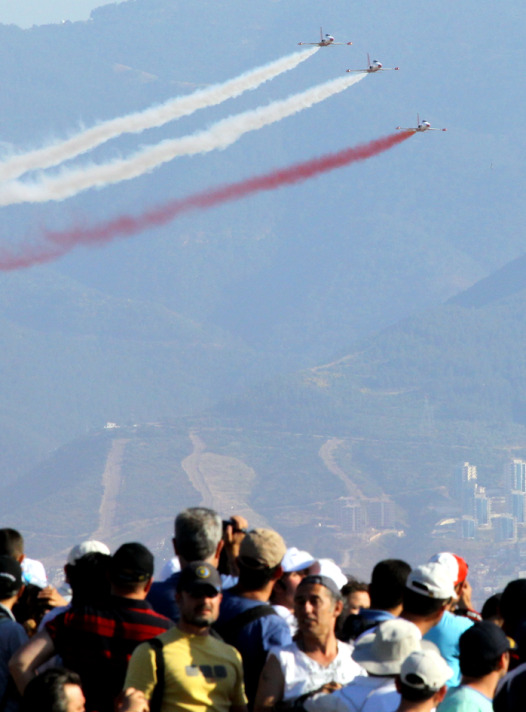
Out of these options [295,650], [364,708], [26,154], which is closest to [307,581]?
[295,650]

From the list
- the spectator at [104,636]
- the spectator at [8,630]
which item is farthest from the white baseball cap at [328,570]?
the spectator at [8,630]

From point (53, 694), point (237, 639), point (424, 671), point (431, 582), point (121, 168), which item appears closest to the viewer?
point (53, 694)

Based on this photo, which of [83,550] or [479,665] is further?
[83,550]

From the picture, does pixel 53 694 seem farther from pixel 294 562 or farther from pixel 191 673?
pixel 294 562

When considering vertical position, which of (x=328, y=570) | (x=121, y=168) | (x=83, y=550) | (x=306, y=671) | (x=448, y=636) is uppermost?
(x=121, y=168)

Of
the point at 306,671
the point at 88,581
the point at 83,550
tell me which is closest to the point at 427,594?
the point at 306,671

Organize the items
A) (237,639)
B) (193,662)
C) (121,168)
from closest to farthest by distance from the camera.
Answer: (193,662) < (237,639) < (121,168)
